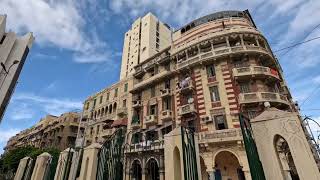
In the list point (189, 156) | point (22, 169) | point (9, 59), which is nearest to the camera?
point (189, 156)

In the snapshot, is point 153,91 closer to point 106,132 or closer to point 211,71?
point 211,71

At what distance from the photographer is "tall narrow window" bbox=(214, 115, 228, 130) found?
68.3 ft

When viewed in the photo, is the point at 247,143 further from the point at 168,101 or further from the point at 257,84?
the point at 168,101

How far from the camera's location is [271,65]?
25.1 meters

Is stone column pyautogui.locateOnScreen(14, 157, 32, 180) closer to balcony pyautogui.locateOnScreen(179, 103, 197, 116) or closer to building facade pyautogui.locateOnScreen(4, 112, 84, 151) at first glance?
balcony pyautogui.locateOnScreen(179, 103, 197, 116)

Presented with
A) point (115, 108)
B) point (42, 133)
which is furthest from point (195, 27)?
point (42, 133)

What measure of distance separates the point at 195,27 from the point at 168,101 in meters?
10.7

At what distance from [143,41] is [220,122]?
47218mm

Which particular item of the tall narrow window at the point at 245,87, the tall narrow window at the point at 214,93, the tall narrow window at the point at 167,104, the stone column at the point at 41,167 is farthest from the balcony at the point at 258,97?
the stone column at the point at 41,167

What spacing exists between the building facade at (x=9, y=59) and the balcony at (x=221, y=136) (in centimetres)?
1796

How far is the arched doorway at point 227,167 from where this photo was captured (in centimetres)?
2028

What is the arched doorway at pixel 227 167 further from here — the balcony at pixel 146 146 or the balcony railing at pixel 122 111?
the balcony railing at pixel 122 111

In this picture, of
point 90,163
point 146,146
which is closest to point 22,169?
point 90,163

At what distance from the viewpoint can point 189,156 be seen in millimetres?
5500
